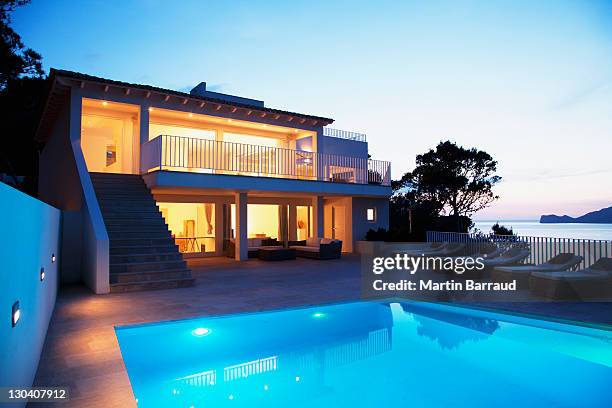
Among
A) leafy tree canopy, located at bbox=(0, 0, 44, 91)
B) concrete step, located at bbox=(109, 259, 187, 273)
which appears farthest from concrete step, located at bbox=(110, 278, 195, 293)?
leafy tree canopy, located at bbox=(0, 0, 44, 91)

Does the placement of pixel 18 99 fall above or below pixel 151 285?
above

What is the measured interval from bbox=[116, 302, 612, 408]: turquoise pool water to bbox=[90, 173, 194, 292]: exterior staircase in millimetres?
3308

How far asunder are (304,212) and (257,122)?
5.96 meters

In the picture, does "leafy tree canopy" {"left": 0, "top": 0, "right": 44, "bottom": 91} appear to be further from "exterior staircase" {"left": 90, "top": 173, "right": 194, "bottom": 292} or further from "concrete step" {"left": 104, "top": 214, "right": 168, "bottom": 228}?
"concrete step" {"left": 104, "top": 214, "right": 168, "bottom": 228}

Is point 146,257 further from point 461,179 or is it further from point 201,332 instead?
point 461,179

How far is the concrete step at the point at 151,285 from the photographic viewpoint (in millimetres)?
8875

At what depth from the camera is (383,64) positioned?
19297 millimetres

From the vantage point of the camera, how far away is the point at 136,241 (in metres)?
10.4

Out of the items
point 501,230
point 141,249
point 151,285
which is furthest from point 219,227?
point 501,230

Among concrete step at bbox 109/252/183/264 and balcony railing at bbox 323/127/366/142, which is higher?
balcony railing at bbox 323/127/366/142

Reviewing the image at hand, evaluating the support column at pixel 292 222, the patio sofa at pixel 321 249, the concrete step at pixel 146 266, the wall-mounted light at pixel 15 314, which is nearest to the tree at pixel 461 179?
the support column at pixel 292 222

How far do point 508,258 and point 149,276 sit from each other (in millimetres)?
9742

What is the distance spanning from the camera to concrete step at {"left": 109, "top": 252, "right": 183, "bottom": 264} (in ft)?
31.3

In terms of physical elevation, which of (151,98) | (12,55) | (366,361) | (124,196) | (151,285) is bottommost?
(366,361)
